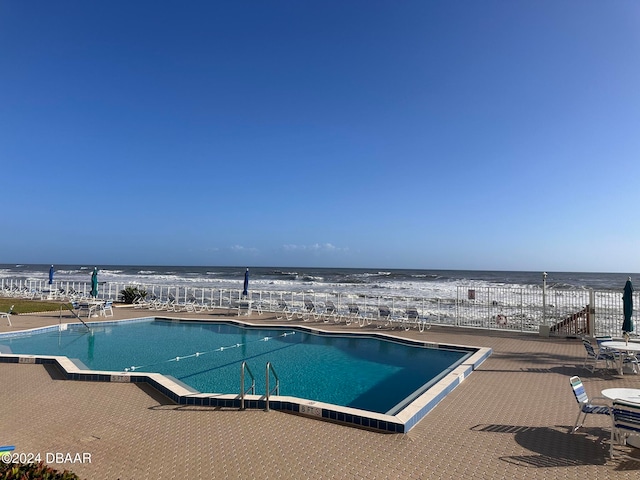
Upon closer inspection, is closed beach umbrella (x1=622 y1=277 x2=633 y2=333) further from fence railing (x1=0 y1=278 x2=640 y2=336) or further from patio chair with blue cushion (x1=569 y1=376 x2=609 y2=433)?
patio chair with blue cushion (x1=569 y1=376 x2=609 y2=433)

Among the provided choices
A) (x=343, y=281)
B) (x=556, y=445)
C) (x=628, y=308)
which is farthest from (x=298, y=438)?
(x=343, y=281)

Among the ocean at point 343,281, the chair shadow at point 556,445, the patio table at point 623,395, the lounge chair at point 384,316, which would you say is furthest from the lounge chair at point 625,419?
the ocean at point 343,281

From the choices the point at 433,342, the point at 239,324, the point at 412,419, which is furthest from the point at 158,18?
the point at 412,419

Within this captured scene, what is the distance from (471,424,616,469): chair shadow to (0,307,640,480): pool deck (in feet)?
0.03

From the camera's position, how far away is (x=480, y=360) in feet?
25.2

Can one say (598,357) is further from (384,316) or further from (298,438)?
(384,316)

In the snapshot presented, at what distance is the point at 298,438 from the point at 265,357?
187 inches

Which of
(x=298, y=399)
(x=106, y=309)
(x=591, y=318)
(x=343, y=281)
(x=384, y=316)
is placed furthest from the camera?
(x=343, y=281)

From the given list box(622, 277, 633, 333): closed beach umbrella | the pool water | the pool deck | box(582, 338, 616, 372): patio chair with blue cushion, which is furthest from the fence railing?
the pool deck

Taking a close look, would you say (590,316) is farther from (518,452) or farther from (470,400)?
(518,452)

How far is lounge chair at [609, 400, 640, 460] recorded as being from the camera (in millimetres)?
3661

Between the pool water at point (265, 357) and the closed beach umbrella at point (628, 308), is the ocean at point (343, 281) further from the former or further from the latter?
the closed beach umbrella at point (628, 308)

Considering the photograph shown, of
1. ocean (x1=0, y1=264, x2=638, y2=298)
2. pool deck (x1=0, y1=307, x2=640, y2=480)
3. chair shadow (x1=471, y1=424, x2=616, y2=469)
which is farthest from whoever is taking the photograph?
ocean (x1=0, y1=264, x2=638, y2=298)

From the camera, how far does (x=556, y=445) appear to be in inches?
155
